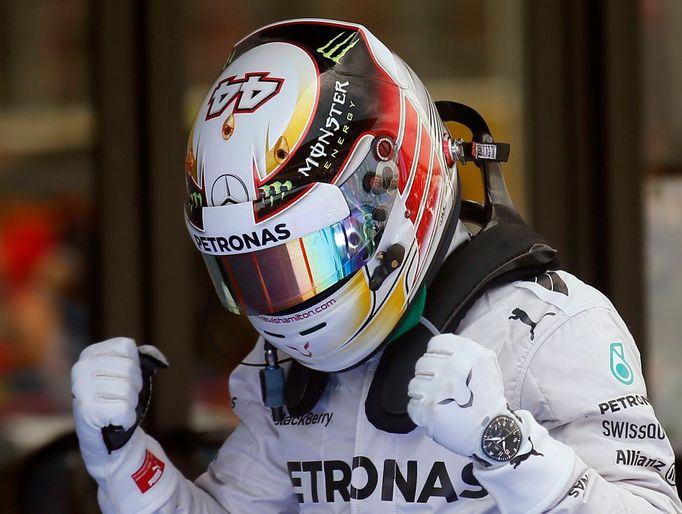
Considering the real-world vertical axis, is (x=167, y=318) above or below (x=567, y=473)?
below

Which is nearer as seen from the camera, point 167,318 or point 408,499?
point 408,499

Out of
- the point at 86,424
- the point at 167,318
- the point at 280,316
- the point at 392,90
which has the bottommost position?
the point at 167,318

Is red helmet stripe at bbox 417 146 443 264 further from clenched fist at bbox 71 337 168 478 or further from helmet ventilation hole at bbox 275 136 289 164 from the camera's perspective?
clenched fist at bbox 71 337 168 478

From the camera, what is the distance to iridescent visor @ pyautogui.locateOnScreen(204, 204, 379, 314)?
57.4 inches

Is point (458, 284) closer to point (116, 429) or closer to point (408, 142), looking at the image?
point (408, 142)

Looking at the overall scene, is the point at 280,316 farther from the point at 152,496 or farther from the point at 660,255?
the point at 660,255

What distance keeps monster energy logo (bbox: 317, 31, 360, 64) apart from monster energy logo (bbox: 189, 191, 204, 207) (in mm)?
263

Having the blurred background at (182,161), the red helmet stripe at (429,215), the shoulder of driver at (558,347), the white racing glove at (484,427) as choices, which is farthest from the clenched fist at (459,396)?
the blurred background at (182,161)

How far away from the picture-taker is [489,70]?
3.28 meters

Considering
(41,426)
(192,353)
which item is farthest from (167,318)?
(41,426)

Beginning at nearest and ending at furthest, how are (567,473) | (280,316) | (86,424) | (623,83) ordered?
(567,473)
(280,316)
(86,424)
(623,83)

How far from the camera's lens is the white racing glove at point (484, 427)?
1298 millimetres

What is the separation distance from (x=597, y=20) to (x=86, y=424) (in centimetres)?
211

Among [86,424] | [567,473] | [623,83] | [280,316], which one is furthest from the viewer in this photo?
[623,83]
